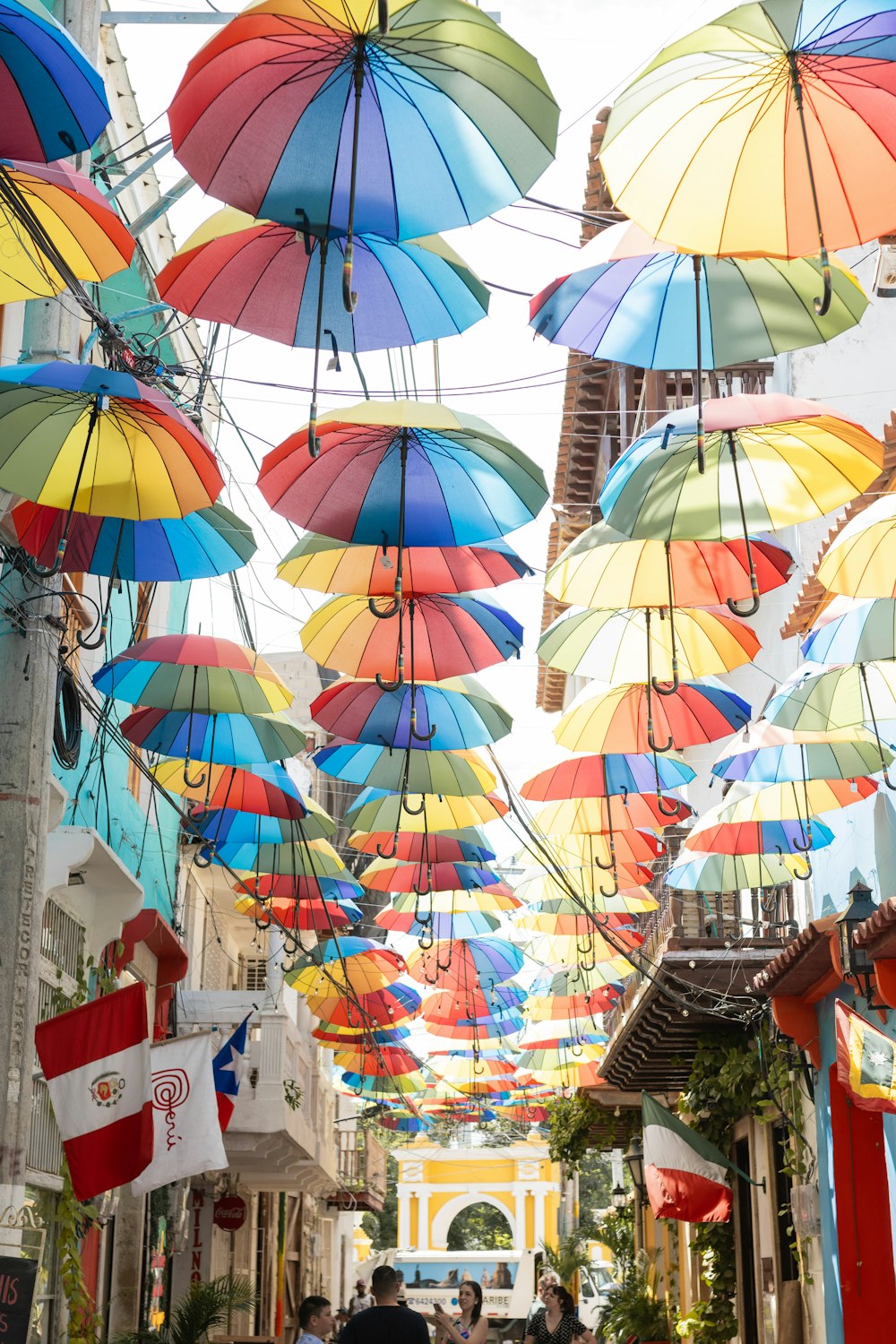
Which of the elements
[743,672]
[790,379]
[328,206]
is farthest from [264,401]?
[743,672]

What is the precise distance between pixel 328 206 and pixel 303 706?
27.4 m

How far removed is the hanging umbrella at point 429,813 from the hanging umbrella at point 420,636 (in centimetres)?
287

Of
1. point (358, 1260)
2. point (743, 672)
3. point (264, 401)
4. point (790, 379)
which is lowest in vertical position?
point (358, 1260)

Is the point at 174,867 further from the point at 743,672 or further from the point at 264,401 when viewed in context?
the point at 264,401

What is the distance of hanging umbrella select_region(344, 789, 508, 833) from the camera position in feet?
41.1

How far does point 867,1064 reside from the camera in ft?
27.0

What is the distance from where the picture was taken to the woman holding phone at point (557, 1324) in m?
11.7

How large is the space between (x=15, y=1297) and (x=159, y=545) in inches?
156

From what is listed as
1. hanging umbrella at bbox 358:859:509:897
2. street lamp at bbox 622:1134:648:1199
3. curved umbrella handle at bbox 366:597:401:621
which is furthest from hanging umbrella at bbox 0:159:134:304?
street lamp at bbox 622:1134:648:1199

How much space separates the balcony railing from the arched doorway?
1025 centimetres

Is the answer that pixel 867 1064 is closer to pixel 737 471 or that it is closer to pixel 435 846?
pixel 737 471

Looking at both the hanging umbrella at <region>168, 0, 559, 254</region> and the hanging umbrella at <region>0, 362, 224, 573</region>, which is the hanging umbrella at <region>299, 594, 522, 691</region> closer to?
the hanging umbrella at <region>0, 362, 224, 573</region>

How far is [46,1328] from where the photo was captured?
458 inches

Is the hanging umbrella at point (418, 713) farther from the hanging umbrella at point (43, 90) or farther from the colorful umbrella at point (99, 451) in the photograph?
the hanging umbrella at point (43, 90)
